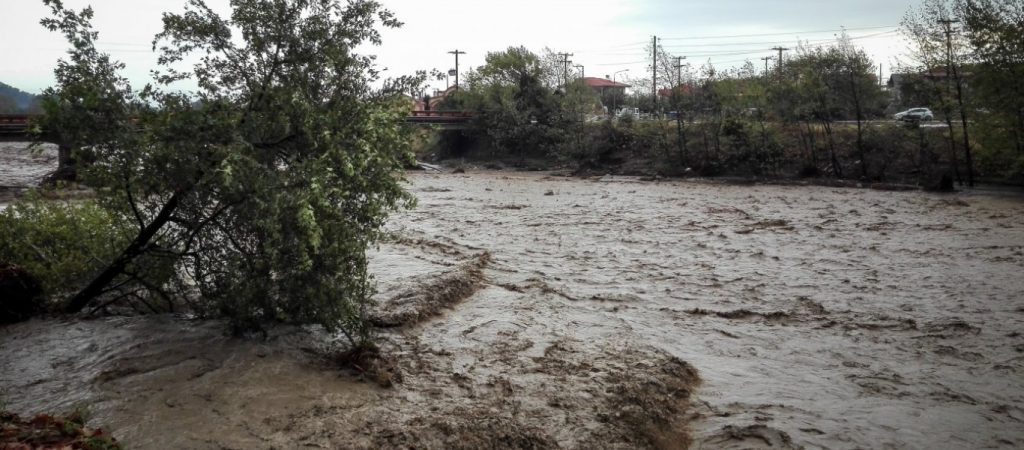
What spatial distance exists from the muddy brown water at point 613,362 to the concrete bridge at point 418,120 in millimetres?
22670

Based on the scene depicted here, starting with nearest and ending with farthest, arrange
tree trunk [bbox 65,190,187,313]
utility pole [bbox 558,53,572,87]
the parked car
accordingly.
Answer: tree trunk [bbox 65,190,187,313]
the parked car
utility pole [bbox 558,53,572,87]

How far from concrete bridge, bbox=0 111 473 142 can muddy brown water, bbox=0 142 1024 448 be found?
22670 mm

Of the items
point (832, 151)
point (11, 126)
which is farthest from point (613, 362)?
point (11, 126)

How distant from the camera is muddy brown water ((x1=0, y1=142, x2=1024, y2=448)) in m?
7.70

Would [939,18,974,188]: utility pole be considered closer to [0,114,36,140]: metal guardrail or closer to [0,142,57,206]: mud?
[0,142,57,206]: mud

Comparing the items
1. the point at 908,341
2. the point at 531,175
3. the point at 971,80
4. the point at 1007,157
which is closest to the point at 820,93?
the point at 971,80

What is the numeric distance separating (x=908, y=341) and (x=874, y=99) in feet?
96.7

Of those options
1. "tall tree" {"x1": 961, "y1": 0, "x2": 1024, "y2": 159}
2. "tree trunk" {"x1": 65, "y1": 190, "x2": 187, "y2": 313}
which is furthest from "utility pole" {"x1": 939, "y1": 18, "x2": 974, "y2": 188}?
"tree trunk" {"x1": 65, "y1": 190, "x2": 187, "y2": 313}

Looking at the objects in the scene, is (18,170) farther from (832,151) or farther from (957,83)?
(957,83)

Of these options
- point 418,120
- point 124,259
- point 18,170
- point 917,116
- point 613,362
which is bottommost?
point 613,362

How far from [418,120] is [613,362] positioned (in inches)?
1579

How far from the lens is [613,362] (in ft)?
32.2

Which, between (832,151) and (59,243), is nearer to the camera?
(59,243)

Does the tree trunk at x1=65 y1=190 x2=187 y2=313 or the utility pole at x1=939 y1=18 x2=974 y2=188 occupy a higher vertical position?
the utility pole at x1=939 y1=18 x2=974 y2=188
